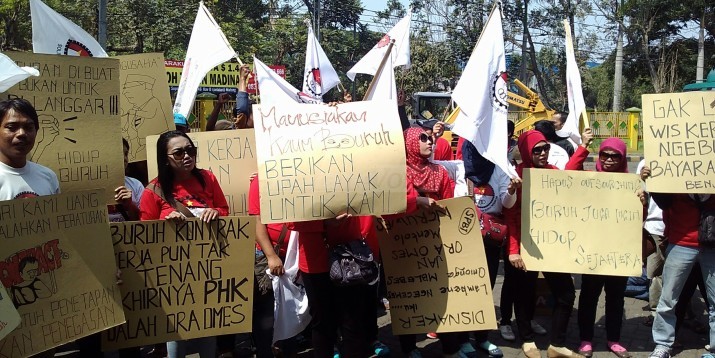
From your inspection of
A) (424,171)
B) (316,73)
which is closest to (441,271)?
(424,171)

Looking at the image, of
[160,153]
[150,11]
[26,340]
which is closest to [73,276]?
[26,340]

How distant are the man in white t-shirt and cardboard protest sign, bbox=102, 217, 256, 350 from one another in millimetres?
596

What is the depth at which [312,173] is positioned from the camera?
3.79 metres

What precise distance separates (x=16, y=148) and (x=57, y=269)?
646 mm

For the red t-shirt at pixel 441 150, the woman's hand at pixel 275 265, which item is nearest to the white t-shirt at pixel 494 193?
the red t-shirt at pixel 441 150

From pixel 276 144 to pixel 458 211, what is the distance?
134 centimetres

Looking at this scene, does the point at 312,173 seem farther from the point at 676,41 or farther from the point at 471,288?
the point at 676,41

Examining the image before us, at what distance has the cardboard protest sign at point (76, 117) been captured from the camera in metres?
3.92

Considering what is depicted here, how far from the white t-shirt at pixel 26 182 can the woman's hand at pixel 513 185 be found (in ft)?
9.57

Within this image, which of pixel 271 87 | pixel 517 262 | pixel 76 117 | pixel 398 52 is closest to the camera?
pixel 76 117

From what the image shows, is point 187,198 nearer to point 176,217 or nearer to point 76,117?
point 176,217

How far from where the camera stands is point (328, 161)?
383 cm

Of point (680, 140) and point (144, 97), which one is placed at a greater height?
A: point (144, 97)

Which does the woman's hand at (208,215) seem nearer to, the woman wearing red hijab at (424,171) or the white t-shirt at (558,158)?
the woman wearing red hijab at (424,171)
